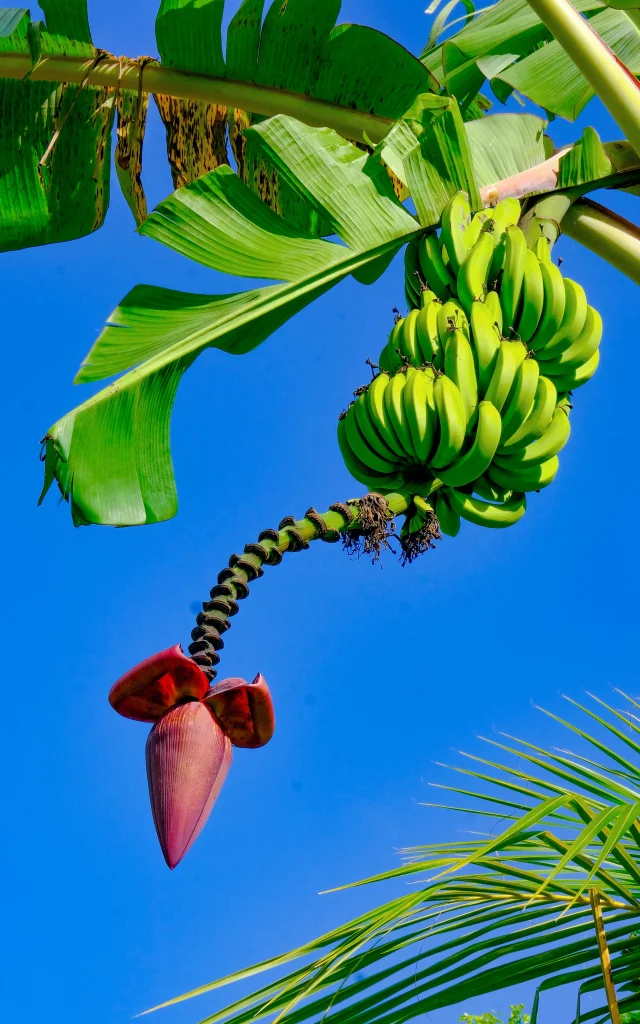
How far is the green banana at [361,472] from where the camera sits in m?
1.86

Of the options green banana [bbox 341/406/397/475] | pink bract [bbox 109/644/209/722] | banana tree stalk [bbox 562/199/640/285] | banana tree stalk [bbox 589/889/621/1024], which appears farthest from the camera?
banana tree stalk [bbox 562/199/640/285]

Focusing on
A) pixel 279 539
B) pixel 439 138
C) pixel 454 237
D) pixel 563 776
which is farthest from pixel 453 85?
pixel 563 776

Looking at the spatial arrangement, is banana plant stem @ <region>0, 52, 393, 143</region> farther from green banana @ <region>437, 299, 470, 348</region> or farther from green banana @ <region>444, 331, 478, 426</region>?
green banana @ <region>444, 331, 478, 426</region>

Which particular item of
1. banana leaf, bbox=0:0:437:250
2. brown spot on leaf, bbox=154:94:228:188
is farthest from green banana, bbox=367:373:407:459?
brown spot on leaf, bbox=154:94:228:188

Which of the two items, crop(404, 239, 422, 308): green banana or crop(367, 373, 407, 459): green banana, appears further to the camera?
crop(404, 239, 422, 308): green banana

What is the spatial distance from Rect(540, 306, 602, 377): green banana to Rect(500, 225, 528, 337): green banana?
12cm

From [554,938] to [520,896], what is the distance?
0.22 feet

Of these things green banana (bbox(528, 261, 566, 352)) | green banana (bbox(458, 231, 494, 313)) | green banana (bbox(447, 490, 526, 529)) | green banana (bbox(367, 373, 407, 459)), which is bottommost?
green banana (bbox(447, 490, 526, 529))

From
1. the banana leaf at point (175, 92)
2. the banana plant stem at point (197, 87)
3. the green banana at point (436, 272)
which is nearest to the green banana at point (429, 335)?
the green banana at point (436, 272)

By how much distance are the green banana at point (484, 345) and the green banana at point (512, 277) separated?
72 millimetres

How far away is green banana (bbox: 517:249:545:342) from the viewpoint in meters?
1.86

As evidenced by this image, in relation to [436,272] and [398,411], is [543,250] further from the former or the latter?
[398,411]

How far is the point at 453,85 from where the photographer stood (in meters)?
2.19

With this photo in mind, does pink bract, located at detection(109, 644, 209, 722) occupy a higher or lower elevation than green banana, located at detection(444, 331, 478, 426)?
lower
